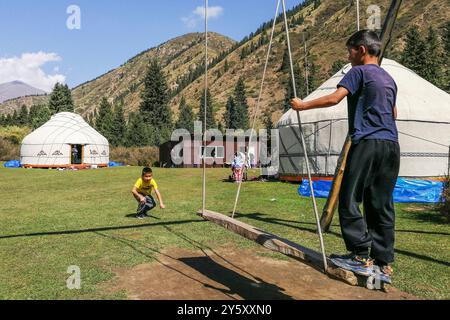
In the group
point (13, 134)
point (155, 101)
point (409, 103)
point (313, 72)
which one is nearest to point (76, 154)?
point (13, 134)

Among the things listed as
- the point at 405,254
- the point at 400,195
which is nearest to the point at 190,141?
the point at 400,195

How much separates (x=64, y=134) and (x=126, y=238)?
32.4 meters

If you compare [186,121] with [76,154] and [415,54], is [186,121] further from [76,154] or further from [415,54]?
[415,54]

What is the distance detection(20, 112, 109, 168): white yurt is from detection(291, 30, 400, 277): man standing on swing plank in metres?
35.4

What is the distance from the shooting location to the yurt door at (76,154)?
3649 centimetres

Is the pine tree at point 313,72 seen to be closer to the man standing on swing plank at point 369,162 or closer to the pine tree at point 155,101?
the pine tree at point 155,101

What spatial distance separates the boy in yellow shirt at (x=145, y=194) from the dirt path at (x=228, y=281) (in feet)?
11.8

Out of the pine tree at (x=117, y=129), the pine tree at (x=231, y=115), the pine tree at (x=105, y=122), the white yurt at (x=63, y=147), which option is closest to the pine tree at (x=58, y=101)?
the pine tree at (x=105, y=122)

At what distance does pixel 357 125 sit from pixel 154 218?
20.9 ft

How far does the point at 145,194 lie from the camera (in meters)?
9.41

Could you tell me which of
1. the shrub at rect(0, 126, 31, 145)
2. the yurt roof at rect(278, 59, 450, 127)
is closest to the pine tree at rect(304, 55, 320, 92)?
the shrub at rect(0, 126, 31, 145)

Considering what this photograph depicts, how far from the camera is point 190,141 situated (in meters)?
39.0

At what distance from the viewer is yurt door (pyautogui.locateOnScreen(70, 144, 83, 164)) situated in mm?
36494

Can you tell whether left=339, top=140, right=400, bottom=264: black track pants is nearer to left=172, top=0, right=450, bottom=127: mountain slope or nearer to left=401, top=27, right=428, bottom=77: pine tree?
left=401, top=27, right=428, bottom=77: pine tree
